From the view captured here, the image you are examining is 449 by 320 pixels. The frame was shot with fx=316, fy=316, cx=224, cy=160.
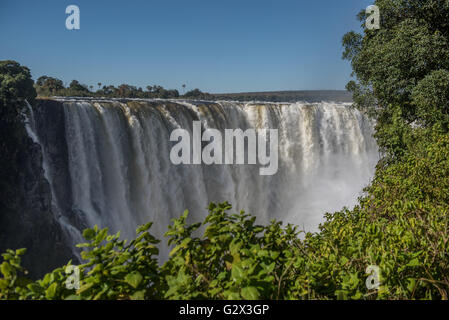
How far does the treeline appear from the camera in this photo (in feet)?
105

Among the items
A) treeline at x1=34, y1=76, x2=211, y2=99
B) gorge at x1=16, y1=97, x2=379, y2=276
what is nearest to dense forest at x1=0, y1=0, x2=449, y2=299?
gorge at x1=16, y1=97, x2=379, y2=276

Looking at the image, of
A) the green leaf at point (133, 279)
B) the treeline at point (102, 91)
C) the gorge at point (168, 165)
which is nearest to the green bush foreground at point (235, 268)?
the green leaf at point (133, 279)

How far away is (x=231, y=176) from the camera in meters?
18.6

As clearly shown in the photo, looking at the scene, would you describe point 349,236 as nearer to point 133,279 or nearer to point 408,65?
point 133,279

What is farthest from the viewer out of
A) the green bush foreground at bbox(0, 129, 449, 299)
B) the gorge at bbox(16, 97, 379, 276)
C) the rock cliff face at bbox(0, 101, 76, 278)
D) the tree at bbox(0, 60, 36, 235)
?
the gorge at bbox(16, 97, 379, 276)

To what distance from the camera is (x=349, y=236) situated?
368 centimetres

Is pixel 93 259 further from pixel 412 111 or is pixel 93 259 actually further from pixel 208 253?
pixel 412 111

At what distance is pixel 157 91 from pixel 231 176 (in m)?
30.6

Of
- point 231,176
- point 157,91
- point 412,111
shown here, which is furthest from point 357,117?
point 157,91

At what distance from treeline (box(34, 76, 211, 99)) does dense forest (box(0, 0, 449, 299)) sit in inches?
808

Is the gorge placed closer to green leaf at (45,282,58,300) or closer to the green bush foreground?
the green bush foreground

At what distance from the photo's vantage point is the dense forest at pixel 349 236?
1.70 meters

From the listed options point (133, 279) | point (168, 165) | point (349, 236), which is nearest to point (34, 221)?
point (168, 165)

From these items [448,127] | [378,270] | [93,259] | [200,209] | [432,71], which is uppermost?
[432,71]
